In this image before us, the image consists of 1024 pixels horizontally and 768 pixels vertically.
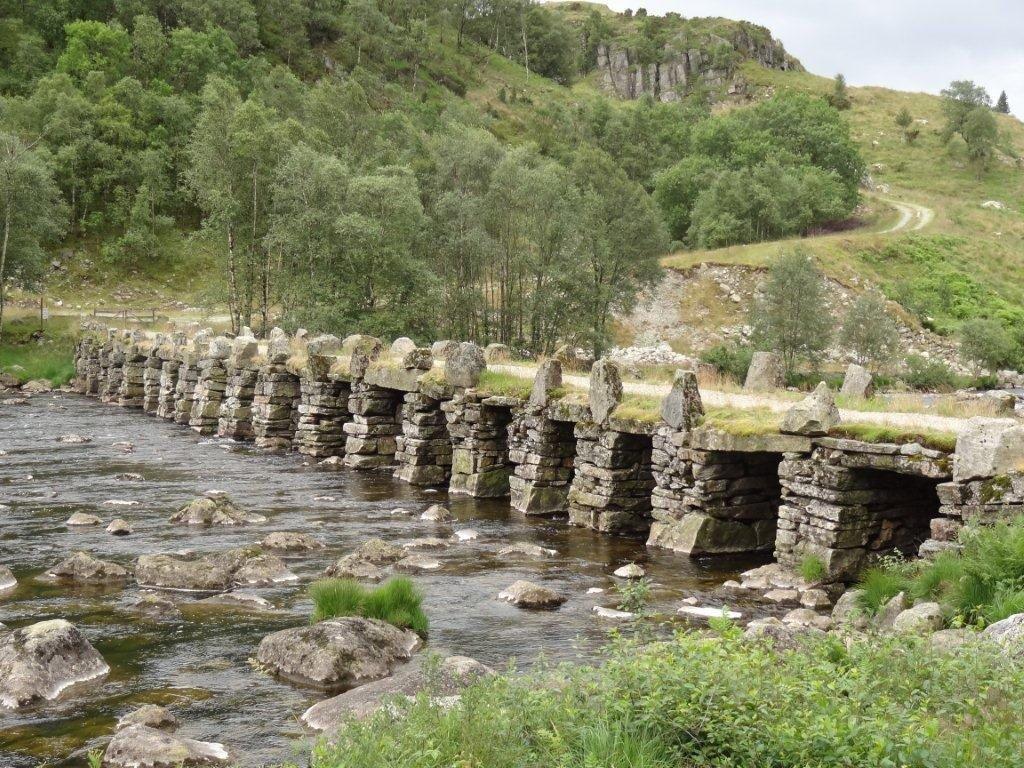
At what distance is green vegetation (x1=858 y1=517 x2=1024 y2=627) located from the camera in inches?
415

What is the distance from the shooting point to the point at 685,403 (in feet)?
58.6

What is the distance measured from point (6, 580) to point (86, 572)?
3.61ft

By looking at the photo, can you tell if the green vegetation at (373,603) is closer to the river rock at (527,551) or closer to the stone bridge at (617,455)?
the river rock at (527,551)

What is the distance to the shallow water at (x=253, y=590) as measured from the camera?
31.0ft

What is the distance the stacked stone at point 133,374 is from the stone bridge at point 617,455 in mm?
13870

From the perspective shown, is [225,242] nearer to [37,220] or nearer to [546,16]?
[37,220]

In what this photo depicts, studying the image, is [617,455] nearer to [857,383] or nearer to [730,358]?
[857,383]

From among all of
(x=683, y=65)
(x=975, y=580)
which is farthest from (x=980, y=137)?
(x=975, y=580)

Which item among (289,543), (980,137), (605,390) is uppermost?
(980,137)

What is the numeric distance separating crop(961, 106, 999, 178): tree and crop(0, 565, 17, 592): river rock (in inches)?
5193

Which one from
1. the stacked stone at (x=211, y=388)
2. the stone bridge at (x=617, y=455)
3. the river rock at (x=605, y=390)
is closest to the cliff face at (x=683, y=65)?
the stacked stone at (x=211, y=388)

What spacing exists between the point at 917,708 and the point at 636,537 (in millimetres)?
12625

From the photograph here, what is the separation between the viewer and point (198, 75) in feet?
330

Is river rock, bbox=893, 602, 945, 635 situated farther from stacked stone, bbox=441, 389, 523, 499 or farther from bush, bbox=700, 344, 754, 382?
bush, bbox=700, 344, 754, 382
